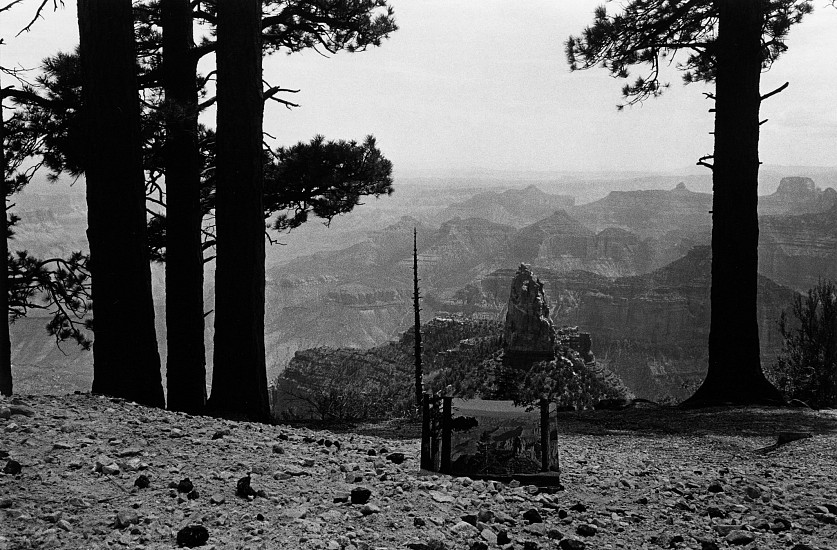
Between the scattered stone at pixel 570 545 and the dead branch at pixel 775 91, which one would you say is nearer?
the scattered stone at pixel 570 545

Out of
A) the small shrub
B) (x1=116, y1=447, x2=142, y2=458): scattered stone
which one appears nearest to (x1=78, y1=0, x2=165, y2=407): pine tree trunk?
(x1=116, y1=447, x2=142, y2=458): scattered stone

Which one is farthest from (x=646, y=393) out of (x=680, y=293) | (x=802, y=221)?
(x=802, y=221)

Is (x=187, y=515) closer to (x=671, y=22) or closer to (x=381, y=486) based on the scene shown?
(x=381, y=486)

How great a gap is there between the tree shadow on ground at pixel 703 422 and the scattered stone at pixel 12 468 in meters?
4.64

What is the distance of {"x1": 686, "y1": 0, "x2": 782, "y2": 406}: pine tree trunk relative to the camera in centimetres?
884

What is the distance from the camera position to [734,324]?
29.0 feet

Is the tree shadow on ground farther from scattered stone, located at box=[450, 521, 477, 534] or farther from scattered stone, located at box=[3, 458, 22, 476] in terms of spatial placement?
scattered stone, located at box=[3, 458, 22, 476]

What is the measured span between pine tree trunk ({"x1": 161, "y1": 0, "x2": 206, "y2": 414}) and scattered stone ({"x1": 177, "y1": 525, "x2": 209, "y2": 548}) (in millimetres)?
5734

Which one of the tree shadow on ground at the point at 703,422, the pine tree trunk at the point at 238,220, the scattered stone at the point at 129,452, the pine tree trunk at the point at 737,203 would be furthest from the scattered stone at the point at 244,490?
the pine tree trunk at the point at 737,203

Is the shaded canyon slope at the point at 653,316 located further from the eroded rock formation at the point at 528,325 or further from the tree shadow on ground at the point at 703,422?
the tree shadow on ground at the point at 703,422

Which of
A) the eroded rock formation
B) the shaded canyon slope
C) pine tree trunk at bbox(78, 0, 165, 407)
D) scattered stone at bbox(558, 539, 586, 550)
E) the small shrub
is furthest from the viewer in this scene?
the shaded canyon slope

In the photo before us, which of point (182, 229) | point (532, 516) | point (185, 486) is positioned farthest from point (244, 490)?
point (182, 229)

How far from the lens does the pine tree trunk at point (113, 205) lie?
6.13 metres

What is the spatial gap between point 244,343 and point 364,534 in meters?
4.43
